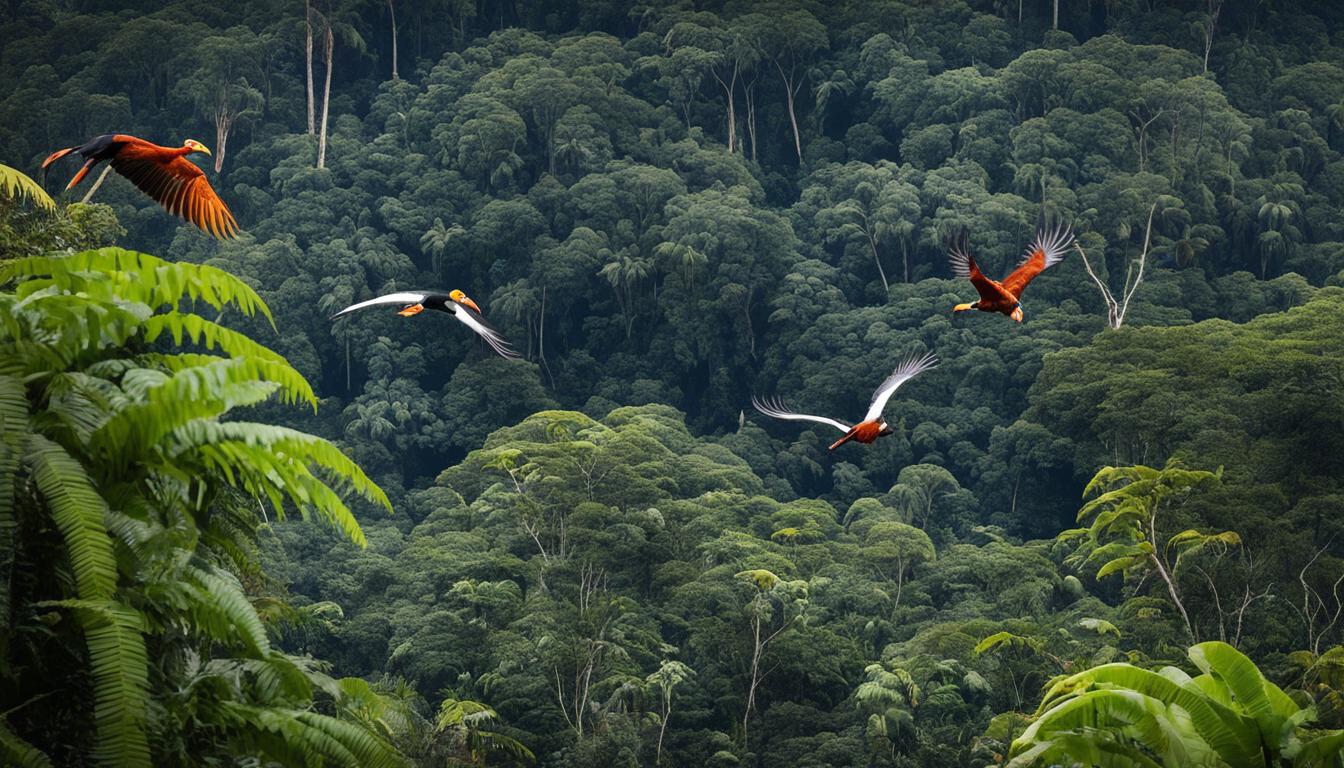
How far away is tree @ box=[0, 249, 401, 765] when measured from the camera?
20.8 ft

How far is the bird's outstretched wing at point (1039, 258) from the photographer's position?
12.1m

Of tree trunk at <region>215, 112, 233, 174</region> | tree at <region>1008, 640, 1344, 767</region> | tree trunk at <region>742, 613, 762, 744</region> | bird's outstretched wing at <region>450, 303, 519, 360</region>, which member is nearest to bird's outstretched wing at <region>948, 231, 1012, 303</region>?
tree at <region>1008, 640, 1344, 767</region>

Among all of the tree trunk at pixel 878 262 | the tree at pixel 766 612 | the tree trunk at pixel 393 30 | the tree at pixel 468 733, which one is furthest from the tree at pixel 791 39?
the tree at pixel 468 733

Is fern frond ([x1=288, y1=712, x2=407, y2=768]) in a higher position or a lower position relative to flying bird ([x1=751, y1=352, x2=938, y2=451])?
higher

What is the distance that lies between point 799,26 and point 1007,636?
38.8 m

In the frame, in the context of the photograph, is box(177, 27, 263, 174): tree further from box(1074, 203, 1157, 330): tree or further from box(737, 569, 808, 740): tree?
Answer: box(737, 569, 808, 740): tree

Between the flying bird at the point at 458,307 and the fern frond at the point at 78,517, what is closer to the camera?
the fern frond at the point at 78,517

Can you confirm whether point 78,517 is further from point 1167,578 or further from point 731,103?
point 731,103

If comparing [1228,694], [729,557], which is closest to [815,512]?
[729,557]

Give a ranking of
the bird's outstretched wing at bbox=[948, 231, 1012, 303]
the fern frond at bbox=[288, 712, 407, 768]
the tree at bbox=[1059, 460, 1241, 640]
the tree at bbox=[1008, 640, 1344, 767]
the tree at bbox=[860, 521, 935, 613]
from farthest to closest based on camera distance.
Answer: the tree at bbox=[860, 521, 935, 613]
the tree at bbox=[1059, 460, 1241, 640]
the bird's outstretched wing at bbox=[948, 231, 1012, 303]
the tree at bbox=[1008, 640, 1344, 767]
the fern frond at bbox=[288, 712, 407, 768]

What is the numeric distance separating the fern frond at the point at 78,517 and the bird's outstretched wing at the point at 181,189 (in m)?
3.13

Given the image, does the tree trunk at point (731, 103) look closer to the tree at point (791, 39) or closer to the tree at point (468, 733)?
the tree at point (791, 39)

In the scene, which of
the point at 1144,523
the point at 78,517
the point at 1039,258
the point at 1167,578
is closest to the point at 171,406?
the point at 78,517

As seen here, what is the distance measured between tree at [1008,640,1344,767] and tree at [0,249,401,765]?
5324mm
